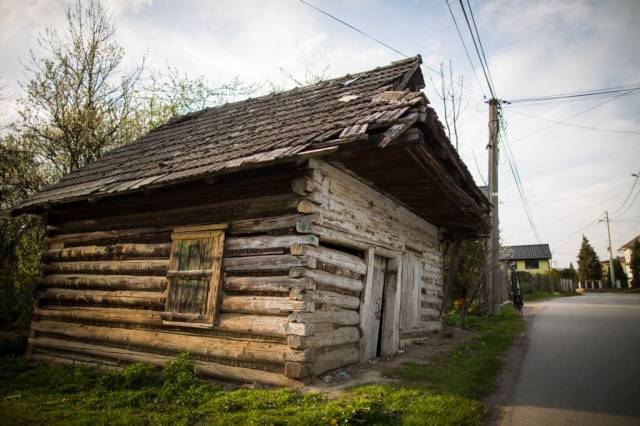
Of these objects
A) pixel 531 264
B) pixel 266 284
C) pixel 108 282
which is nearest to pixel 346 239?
pixel 266 284

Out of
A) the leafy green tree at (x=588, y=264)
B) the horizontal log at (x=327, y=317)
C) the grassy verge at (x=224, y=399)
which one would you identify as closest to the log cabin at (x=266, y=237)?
the horizontal log at (x=327, y=317)

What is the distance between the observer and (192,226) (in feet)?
21.3

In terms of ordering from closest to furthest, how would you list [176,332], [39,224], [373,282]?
[176,332] < [373,282] < [39,224]

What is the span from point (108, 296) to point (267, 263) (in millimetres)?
3890

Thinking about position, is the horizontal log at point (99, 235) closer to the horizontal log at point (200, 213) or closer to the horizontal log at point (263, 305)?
the horizontal log at point (200, 213)

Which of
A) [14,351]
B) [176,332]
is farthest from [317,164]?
[14,351]

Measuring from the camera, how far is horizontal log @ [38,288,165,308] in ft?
22.1

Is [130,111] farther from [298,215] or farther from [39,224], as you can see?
[298,215]

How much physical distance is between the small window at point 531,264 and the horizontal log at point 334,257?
179 feet

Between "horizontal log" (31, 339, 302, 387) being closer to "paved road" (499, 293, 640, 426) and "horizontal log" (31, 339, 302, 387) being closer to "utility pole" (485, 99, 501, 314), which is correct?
"paved road" (499, 293, 640, 426)

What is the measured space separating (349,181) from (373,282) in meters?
2.12

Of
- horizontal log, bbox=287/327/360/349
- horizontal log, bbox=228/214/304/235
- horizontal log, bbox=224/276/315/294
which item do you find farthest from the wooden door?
horizontal log, bbox=228/214/304/235

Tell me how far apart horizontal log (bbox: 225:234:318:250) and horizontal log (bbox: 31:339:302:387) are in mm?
1728

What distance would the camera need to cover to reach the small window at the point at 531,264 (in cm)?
Result: 5267
